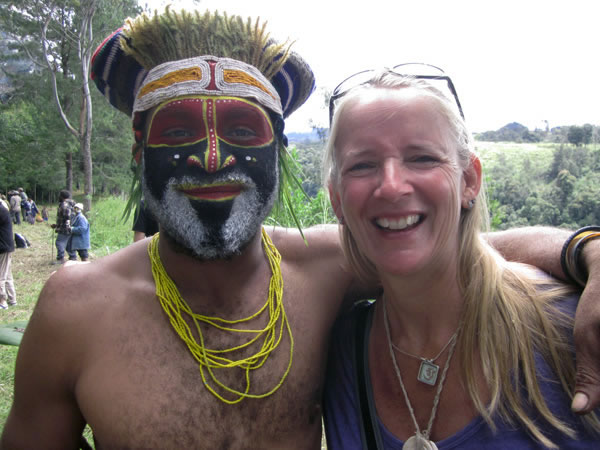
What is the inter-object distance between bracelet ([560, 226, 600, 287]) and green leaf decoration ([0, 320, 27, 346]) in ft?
6.62

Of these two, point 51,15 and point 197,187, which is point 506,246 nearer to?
point 197,187

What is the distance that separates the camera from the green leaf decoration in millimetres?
1719

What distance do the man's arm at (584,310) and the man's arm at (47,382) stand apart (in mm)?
1623

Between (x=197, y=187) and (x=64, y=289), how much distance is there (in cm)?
66

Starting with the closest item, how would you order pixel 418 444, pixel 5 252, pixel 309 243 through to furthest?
pixel 418 444
pixel 309 243
pixel 5 252

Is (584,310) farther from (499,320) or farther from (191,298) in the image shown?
(191,298)

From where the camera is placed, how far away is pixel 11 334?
1.80 metres

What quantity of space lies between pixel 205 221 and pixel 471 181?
977mm

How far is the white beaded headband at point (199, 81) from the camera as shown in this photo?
1.71 metres

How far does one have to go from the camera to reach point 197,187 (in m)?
1.66

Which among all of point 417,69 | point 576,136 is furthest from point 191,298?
point 576,136

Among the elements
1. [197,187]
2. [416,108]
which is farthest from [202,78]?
[416,108]

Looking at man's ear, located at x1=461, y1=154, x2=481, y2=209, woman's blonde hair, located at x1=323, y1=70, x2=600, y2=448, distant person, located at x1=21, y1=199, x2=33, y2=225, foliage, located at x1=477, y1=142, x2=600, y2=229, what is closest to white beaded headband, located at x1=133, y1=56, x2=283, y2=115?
woman's blonde hair, located at x1=323, y1=70, x2=600, y2=448

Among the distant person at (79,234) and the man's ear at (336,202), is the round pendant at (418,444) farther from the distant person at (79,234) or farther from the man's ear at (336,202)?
the distant person at (79,234)
